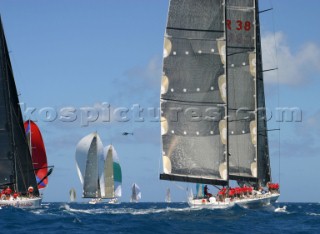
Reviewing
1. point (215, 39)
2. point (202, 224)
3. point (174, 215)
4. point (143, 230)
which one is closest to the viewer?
point (143, 230)

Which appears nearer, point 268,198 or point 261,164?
point 268,198

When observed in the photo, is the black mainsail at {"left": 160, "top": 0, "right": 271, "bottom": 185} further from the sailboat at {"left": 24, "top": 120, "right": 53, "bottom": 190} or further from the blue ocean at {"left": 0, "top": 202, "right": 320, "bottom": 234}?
the sailboat at {"left": 24, "top": 120, "right": 53, "bottom": 190}

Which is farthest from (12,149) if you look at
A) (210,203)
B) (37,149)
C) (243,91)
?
(210,203)

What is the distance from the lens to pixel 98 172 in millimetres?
106812

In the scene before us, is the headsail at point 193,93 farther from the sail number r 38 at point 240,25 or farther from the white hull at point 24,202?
the white hull at point 24,202

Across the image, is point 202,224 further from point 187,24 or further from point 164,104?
point 187,24

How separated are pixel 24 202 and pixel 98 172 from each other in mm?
47455

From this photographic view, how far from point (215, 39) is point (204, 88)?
3.15 metres

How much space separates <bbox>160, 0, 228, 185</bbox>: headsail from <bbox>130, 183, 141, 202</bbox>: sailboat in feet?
313

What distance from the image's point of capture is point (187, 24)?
49594 mm

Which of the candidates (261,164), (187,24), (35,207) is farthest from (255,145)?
(35,207)

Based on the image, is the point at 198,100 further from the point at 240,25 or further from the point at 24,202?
the point at 24,202

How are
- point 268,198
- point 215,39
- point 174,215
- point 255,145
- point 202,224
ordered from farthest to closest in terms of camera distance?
point 255,145 → point 268,198 → point 215,39 → point 174,215 → point 202,224

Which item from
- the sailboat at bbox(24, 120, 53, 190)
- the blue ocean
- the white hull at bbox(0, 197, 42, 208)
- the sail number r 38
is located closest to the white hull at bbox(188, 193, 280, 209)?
the blue ocean
